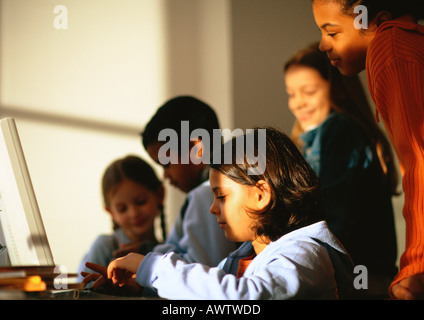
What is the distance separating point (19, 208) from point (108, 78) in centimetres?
168

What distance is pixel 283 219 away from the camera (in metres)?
1.07

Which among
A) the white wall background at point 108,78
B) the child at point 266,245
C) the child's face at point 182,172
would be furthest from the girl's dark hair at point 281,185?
the white wall background at point 108,78

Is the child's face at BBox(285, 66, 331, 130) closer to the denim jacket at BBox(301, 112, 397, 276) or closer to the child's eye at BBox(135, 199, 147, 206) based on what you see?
the denim jacket at BBox(301, 112, 397, 276)

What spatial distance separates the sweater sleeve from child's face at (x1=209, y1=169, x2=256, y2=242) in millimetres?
310

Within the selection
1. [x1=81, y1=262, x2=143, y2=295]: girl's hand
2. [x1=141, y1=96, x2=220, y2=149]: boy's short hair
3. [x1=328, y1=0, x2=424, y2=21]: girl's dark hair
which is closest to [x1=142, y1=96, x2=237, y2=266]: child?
[x1=141, y1=96, x2=220, y2=149]: boy's short hair

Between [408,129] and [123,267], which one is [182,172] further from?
[408,129]

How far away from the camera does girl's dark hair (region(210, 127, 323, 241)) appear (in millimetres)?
1060

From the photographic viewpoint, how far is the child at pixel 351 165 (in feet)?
4.86

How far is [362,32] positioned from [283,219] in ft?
1.42

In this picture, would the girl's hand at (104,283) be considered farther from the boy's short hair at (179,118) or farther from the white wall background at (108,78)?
the white wall background at (108,78)

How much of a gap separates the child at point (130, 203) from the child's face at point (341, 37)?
916mm

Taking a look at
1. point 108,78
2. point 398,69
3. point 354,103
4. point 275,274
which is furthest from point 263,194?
point 108,78
